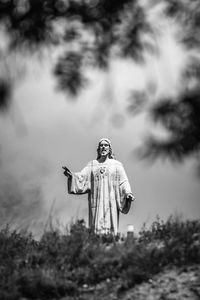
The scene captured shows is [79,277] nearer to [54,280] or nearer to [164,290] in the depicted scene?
[54,280]

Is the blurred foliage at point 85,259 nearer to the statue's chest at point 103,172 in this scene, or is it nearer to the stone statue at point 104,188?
the stone statue at point 104,188

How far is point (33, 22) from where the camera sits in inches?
246

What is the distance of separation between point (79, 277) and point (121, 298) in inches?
34.6

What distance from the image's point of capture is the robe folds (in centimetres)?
1288

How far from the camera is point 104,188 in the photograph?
1312 cm

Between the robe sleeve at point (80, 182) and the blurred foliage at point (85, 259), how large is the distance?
1520 mm

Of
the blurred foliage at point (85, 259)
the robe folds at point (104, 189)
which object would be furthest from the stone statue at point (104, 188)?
the blurred foliage at point (85, 259)

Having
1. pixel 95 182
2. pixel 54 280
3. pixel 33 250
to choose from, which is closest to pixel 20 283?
pixel 54 280

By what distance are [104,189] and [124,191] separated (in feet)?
1.37

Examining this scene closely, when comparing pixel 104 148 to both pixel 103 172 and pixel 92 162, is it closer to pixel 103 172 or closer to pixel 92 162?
pixel 92 162

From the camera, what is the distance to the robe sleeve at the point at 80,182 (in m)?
13.2

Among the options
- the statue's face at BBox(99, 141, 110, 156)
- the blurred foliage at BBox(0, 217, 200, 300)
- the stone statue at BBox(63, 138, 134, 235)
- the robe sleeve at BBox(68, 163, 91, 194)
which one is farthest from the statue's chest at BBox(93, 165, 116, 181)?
the blurred foliage at BBox(0, 217, 200, 300)

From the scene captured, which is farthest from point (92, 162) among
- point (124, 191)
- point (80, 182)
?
point (124, 191)

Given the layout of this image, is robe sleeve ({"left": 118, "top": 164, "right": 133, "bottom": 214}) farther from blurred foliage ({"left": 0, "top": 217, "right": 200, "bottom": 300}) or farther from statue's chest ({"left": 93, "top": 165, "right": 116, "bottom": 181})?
blurred foliage ({"left": 0, "top": 217, "right": 200, "bottom": 300})
